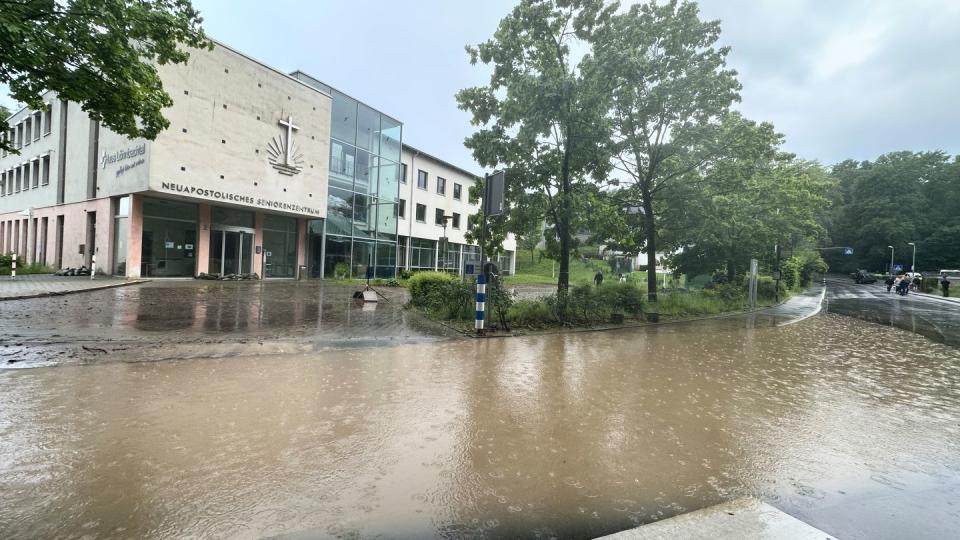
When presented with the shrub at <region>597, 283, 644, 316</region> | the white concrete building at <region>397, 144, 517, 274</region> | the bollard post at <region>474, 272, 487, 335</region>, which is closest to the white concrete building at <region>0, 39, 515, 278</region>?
the white concrete building at <region>397, 144, 517, 274</region>

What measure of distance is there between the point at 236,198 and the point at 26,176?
1997cm

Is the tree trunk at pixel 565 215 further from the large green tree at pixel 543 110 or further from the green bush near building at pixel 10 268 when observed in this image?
the green bush near building at pixel 10 268

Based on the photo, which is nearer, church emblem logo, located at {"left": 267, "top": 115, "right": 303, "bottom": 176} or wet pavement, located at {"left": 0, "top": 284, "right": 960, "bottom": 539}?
wet pavement, located at {"left": 0, "top": 284, "right": 960, "bottom": 539}

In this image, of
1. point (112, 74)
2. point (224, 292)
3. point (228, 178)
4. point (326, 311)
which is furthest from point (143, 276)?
point (112, 74)

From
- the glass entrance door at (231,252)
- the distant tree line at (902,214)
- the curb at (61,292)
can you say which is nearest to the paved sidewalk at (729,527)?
the curb at (61,292)

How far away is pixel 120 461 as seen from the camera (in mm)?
3084

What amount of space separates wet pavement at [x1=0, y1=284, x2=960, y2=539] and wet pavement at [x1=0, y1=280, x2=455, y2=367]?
0.95m

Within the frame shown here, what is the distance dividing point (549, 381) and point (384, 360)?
2439 mm

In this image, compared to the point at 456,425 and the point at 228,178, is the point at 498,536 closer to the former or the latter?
the point at 456,425

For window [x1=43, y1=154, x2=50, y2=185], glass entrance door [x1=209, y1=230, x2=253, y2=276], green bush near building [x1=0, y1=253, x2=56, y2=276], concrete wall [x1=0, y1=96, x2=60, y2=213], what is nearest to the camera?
green bush near building [x1=0, y1=253, x2=56, y2=276]

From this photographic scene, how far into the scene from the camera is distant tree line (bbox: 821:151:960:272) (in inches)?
2766

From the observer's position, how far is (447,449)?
354 cm

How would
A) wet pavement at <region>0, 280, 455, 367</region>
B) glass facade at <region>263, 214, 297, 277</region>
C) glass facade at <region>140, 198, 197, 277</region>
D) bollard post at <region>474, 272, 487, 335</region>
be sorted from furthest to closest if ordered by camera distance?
glass facade at <region>263, 214, 297, 277</region>, glass facade at <region>140, 198, 197, 277</region>, bollard post at <region>474, 272, 487, 335</region>, wet pavement at <region>0, 280, 455, 367</region>

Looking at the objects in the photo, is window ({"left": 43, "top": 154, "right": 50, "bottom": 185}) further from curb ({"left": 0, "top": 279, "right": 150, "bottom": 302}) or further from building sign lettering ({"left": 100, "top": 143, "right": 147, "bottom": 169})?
curb ({"left": 0, "top": 279, "right": 150, "bottom": 302})
